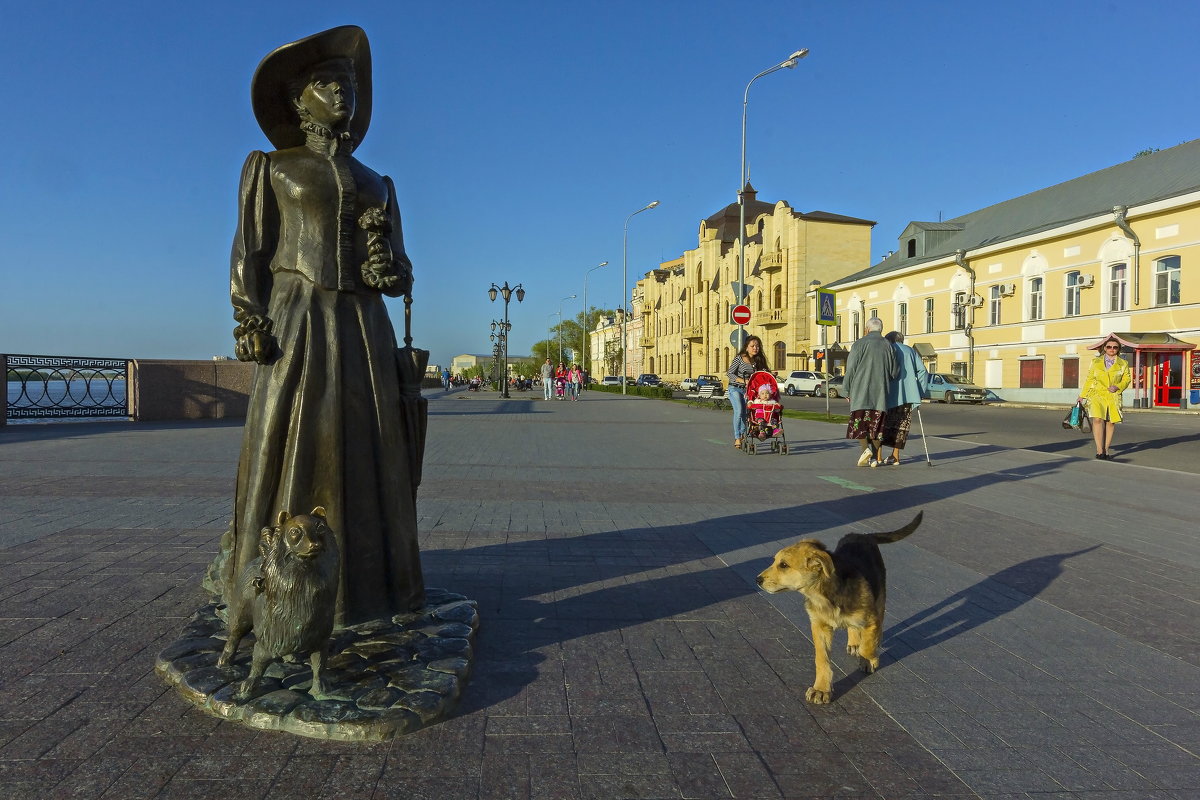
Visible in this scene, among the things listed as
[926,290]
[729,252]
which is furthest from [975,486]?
[729,252]

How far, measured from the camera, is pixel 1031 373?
3859cm

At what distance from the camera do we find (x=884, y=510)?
762 centimetres

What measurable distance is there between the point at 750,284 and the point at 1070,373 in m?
15.9

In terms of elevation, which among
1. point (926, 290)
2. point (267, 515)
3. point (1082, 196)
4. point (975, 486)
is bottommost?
point (975, 486)

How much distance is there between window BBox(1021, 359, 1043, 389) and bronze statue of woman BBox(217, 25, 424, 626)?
133ft

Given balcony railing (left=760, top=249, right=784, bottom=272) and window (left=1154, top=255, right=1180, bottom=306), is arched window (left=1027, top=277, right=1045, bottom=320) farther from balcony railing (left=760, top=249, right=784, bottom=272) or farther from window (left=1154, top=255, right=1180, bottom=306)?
balcony railing (left=760, top=249, right=784, bottom=272)

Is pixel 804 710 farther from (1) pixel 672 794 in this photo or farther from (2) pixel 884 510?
(2) pixel 884 510

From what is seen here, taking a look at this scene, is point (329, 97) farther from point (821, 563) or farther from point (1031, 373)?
point (1031, 373)

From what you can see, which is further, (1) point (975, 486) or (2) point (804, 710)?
(1) point (975, 486)

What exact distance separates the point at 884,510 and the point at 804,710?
5006 mm

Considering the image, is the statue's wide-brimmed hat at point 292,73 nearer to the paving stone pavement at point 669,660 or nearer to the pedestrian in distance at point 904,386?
the paving stone pavement at point 669,660

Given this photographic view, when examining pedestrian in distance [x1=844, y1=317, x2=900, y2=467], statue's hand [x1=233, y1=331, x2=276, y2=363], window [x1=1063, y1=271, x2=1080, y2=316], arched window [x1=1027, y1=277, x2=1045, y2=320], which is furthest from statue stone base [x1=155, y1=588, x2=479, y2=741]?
arched window [x1=1027, y1=277, x2=1045, y2=320]

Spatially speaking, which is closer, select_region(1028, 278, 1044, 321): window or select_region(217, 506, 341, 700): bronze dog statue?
select_region(217, 506, 341, 700): bronze dog statue

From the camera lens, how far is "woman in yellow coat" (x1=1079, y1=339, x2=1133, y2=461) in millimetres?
12125
